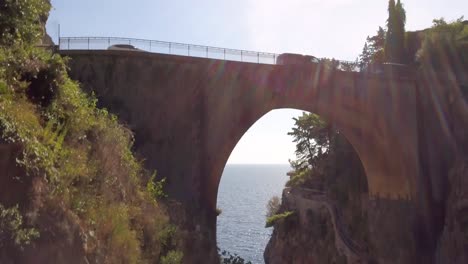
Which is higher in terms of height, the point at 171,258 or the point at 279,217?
the point at 171,258

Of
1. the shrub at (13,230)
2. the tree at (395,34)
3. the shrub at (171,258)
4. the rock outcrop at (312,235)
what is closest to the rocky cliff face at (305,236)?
the rock outcrop at (312,235)

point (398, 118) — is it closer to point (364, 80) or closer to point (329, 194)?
point (364, 80)

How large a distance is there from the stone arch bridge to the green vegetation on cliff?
142 inches

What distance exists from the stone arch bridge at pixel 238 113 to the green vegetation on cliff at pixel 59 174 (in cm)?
360

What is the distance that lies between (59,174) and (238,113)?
11.4 m

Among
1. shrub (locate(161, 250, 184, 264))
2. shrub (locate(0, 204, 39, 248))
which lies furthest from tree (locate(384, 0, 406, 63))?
shrub (locate(0, 204, 39, 248))

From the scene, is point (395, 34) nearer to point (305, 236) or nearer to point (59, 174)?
point (305, 236)

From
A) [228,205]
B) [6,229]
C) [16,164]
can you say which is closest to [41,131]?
[16,164]

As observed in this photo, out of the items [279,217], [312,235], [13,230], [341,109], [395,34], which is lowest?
[312,235]

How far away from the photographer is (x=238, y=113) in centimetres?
1727

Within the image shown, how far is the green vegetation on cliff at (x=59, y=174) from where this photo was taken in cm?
555

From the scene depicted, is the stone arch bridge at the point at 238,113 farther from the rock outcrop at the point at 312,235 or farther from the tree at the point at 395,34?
the tree at the point at 395,34

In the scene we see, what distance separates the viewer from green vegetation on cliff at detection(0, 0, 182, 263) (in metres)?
5.55

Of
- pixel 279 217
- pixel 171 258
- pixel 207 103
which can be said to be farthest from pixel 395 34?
pixel 171 258
